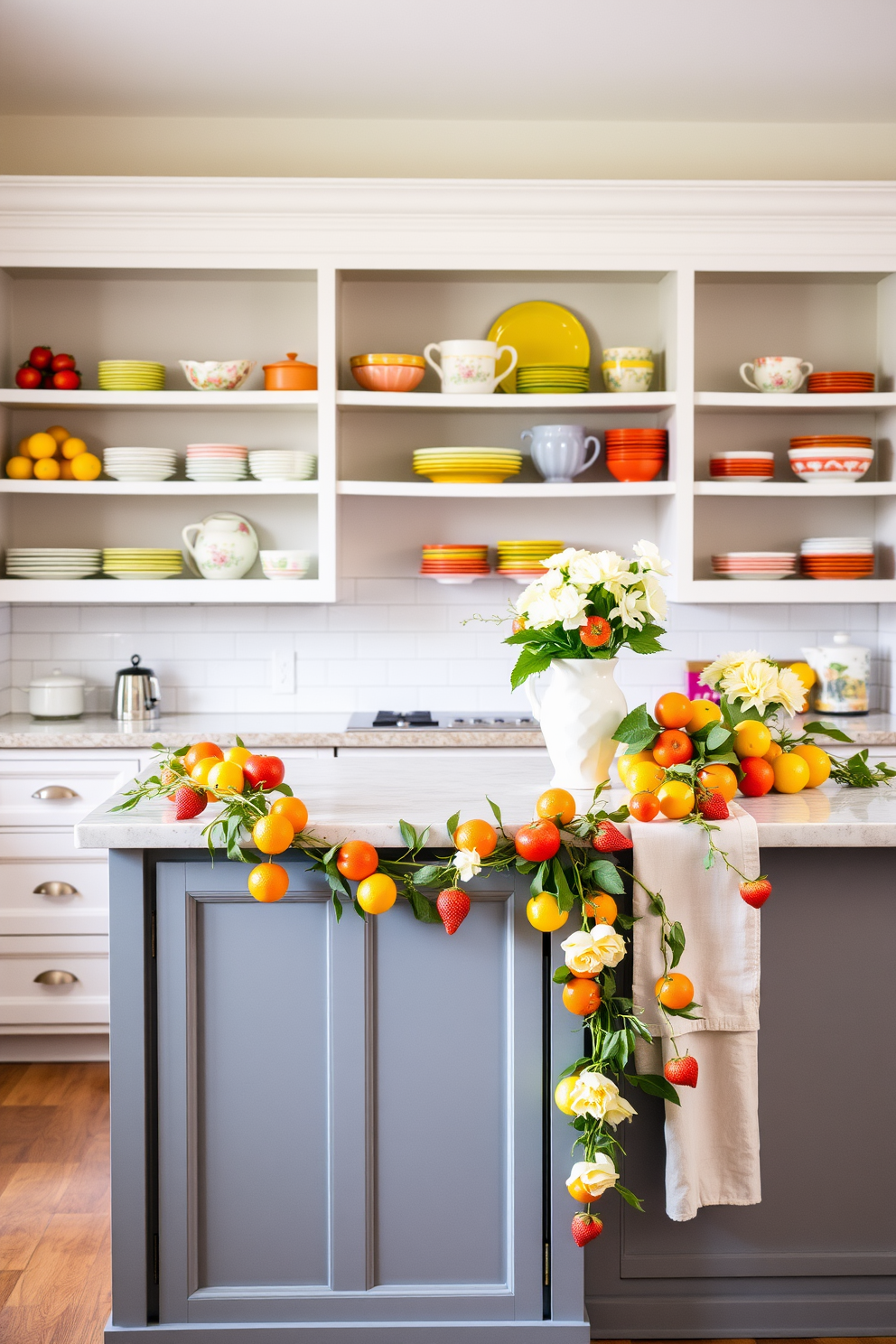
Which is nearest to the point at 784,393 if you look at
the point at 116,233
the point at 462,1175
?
the point at 116,233

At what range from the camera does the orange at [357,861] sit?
177 centimetres

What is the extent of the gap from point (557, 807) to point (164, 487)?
2.23m

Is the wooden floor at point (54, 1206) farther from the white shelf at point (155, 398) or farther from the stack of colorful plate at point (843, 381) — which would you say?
the stack of colorful plate at point (843, 381)

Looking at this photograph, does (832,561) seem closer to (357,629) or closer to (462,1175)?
(357,629)

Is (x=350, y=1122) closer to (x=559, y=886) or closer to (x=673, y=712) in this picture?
(x=559, y=886)

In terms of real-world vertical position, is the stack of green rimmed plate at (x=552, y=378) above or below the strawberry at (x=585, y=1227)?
above

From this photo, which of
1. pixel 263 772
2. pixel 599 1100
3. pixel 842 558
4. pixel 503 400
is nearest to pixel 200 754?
pixel 263 772

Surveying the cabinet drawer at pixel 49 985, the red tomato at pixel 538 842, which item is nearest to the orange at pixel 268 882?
the red tomato at pixel 538 842

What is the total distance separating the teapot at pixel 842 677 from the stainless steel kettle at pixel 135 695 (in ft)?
6.99

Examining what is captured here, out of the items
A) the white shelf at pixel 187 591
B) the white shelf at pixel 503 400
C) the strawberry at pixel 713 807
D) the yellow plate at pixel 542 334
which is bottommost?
the strawberry at pixel 713 807

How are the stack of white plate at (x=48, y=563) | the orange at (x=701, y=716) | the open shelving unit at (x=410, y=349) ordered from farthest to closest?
the stack of white plate at (x=48, y=563), the open shelving unit at (x=410, y=349), the orange at (x=701, y=716)

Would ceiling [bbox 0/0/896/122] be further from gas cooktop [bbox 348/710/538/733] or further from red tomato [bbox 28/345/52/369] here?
gas cooktop [bbox 348/710/538/733]

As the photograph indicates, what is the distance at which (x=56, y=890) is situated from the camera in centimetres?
336

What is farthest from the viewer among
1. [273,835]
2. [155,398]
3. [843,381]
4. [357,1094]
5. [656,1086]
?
[843,381]
